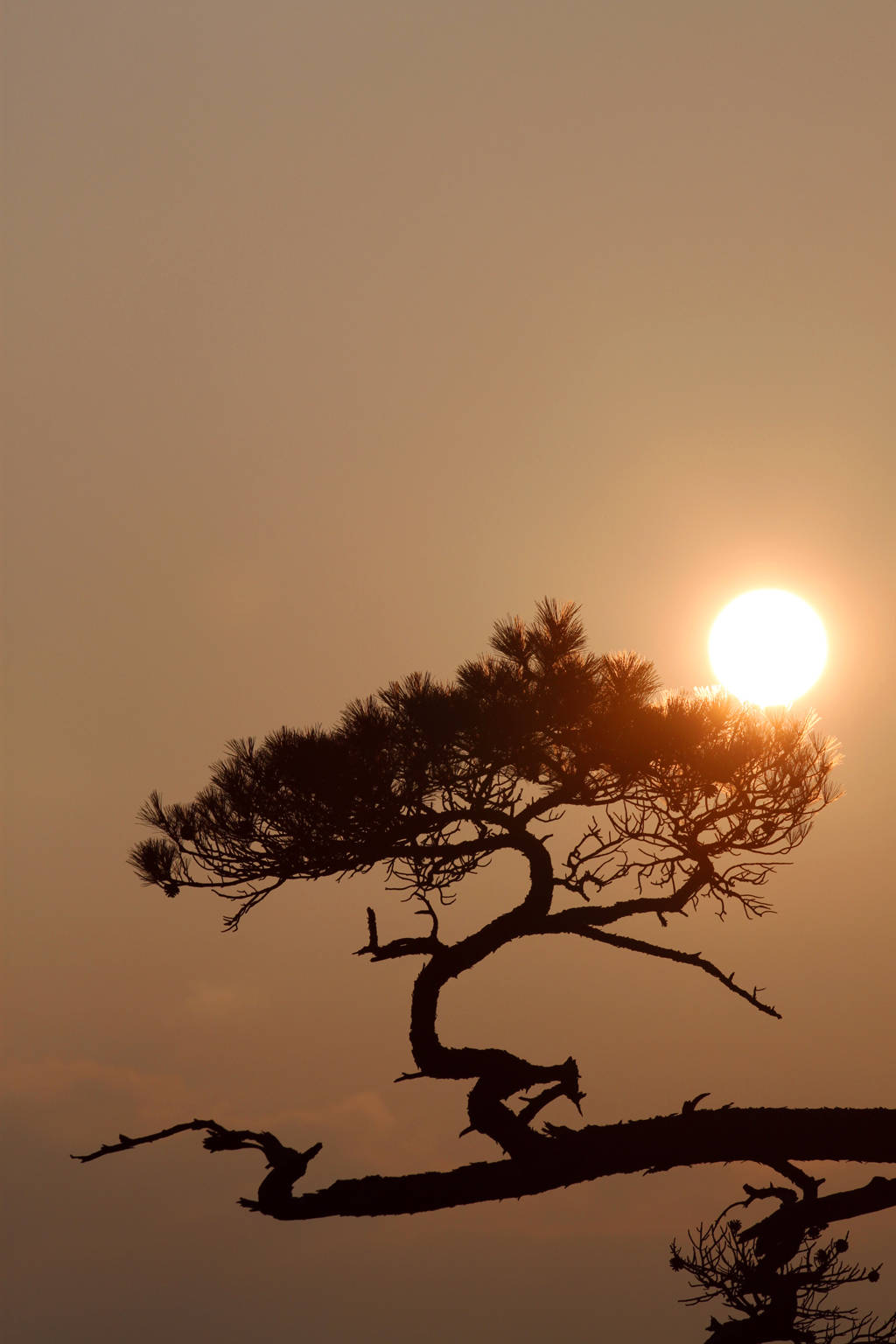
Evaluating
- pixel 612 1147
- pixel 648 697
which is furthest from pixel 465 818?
pixel 612 1147

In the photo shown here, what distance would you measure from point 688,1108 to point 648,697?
2.86 m

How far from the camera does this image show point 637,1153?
9.23 meters

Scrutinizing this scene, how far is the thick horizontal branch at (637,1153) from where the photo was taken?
920 centimetres

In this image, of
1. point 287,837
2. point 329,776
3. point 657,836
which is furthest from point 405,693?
point 657,836

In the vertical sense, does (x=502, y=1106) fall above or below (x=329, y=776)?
below

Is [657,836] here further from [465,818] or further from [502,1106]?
[502,1106]

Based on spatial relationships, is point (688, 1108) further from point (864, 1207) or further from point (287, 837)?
point (287, 837)

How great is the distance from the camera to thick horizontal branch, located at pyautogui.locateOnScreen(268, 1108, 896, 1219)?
920 centimetres

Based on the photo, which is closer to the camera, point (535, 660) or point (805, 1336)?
point (805, 1336)

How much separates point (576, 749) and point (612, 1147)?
2.73m

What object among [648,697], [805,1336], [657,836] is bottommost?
[805,1336]

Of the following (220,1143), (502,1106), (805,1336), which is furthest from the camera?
(502,1106)

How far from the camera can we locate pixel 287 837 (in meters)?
10.6

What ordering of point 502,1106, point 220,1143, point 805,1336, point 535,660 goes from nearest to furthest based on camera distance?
1. point 805,1336
2. point 220,1143
3. point 502,1106
4. point 535,660
